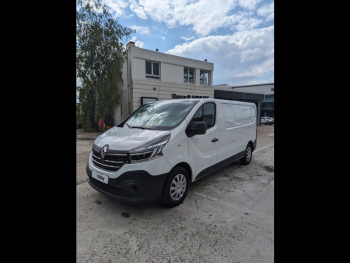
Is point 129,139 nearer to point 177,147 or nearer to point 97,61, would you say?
point 177,147

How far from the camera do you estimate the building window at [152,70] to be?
14836 mm

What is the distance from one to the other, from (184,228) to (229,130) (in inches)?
100

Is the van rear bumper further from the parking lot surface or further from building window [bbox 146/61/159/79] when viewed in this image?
building window [bbox 146/61/159/79]

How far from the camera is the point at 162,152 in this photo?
8.79 feet

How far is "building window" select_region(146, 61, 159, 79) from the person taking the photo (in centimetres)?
1484

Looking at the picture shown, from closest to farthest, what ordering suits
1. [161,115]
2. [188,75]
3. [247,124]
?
[161,115] → [247,124] → [188,75]

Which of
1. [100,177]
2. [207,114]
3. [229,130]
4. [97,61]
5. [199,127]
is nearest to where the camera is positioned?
[100,177]

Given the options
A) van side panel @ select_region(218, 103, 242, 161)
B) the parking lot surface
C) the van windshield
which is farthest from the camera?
van side panel @ select_region(218, 103, 242, 161)

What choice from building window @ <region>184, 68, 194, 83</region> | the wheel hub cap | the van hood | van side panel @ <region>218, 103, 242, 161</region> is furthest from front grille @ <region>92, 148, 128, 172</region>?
building window @ <region>184, 68, 194, 83</region>

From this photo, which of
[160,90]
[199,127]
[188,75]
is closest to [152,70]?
[160,90]

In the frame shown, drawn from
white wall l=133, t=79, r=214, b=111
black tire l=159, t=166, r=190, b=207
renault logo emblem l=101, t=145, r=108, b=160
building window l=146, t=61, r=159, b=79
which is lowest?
black tire l=159, t=166, r=190, b=207

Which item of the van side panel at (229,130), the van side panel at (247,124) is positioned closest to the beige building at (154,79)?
the van side panel at (247,124)
